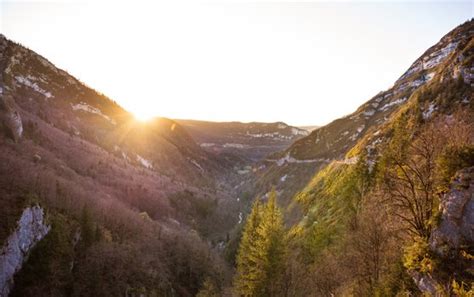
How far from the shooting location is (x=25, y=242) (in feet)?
A: 157

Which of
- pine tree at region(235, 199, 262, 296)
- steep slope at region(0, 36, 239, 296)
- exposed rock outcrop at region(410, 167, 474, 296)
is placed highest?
exposed rock outcrop at region(410, 167, 474, 296)

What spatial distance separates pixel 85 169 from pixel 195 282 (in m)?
66.5

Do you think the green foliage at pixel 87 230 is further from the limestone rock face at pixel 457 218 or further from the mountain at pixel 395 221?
the limestone rock face at pixel 457 218

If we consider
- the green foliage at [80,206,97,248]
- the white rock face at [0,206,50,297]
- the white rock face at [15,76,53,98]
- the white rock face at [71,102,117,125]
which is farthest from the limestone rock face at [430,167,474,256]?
the white rock face at [71,102,117,125]

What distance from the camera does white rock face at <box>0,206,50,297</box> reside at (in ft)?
140

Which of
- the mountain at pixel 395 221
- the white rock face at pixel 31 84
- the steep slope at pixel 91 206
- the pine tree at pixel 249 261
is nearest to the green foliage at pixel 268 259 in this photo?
the pine tree at pixel 249 261

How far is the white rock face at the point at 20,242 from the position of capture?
42.8m

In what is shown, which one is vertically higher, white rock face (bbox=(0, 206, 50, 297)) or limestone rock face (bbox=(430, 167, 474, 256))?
limestone rock face (bbox=(430, 167, 474, 256))

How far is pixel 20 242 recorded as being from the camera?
4653 centimetres

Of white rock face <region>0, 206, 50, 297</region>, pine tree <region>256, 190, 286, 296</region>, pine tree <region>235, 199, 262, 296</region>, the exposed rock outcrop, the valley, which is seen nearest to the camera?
the exposed rock outcrop

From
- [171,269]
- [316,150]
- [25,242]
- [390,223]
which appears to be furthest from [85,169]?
[390,223]

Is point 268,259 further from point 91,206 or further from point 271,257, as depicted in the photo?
point 91,206

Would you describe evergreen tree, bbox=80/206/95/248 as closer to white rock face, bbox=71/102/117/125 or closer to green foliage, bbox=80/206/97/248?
green foliage, bbox=80/206/97/248

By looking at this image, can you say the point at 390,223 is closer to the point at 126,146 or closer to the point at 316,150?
the point at 316,150
